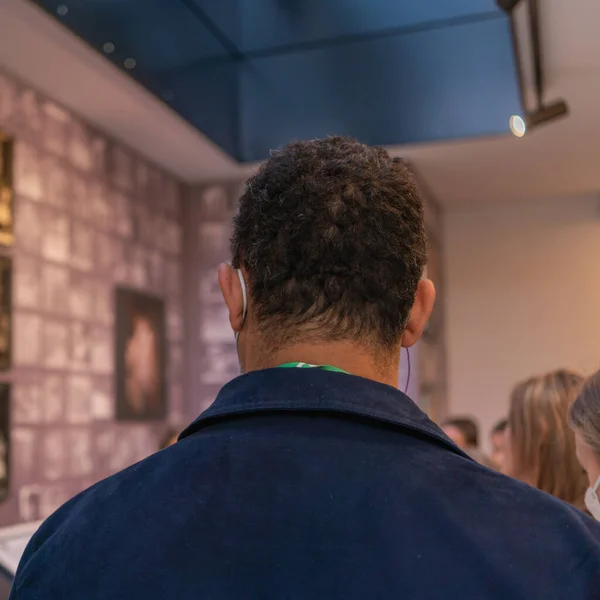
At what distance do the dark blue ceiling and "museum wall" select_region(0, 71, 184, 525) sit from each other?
1.60 ft

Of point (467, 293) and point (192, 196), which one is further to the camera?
point (467, 293)

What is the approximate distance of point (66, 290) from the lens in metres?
3.73

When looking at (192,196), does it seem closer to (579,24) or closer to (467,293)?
(467,293)

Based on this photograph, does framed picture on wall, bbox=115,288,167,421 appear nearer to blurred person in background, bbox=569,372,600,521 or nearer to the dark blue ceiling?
the dark blue ceiling

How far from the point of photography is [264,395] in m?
0.79

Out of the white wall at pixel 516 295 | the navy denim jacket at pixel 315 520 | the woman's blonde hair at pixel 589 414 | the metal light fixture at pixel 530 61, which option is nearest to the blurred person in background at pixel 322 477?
the navy denim jacket at pixel 315 520

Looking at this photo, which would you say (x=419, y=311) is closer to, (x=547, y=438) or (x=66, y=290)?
(x=547, y=438)

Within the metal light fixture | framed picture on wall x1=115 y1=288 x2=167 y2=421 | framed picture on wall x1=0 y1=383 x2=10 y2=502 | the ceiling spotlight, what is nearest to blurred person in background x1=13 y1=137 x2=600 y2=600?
the metal light fixture

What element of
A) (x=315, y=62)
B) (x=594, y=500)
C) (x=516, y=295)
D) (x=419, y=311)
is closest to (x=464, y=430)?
(x=516, y=295)

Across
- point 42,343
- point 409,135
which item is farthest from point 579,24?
point 42,343

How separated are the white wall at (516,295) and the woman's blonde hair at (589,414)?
169 inches

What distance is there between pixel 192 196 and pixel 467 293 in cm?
209

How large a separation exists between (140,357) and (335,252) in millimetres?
3623

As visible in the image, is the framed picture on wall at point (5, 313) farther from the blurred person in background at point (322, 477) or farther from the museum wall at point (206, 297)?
the blurred person in background at point (322, 477)
